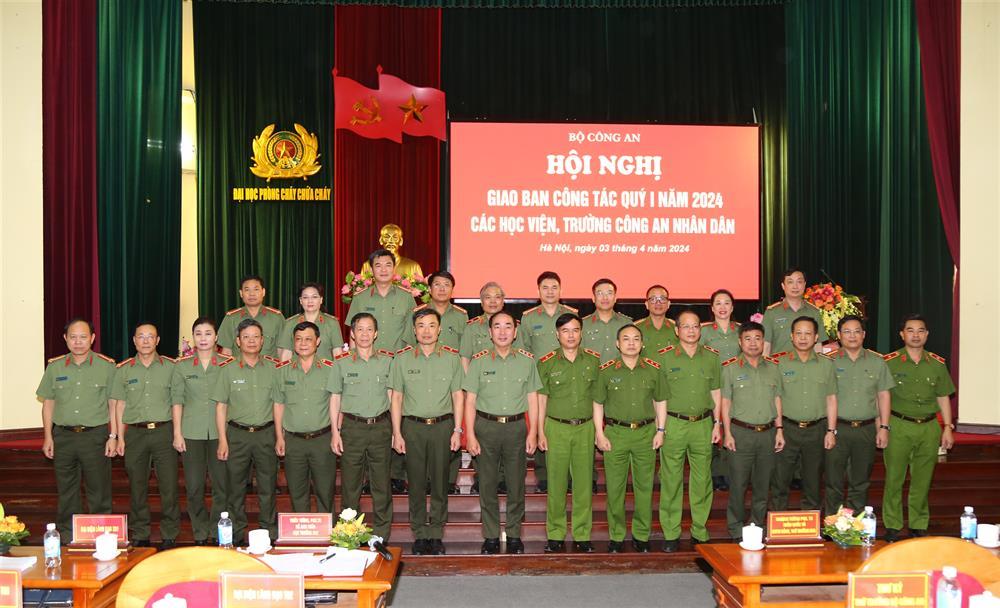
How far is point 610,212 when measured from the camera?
805cm

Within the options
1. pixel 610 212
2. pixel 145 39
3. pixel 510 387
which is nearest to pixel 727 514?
pixel 510 387

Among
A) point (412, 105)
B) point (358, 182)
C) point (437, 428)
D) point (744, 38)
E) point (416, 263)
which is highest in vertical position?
point (744, 38)

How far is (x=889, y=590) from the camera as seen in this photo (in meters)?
2.51

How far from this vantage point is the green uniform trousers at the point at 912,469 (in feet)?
17.7

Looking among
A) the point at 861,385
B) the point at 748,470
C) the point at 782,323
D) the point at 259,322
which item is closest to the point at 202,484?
the point at 259,322

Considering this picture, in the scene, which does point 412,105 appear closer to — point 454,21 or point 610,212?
point 454,21

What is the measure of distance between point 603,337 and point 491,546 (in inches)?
63.3

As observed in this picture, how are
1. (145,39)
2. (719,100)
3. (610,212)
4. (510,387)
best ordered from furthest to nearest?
(719,100)
(610,212)
(145,39)
(510,387)

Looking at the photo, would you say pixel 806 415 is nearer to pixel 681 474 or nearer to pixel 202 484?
pixel 681 474

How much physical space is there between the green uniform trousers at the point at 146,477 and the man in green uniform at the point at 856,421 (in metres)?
3.99

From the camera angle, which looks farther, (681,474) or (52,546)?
(681,474)

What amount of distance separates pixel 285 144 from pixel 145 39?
155 centimetres

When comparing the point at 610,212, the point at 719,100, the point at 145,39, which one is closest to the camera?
the point at 145,39

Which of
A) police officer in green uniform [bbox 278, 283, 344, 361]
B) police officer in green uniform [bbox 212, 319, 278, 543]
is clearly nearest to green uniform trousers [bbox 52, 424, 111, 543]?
police officer in green uniform [bbox 212, 319, 278, 543]
